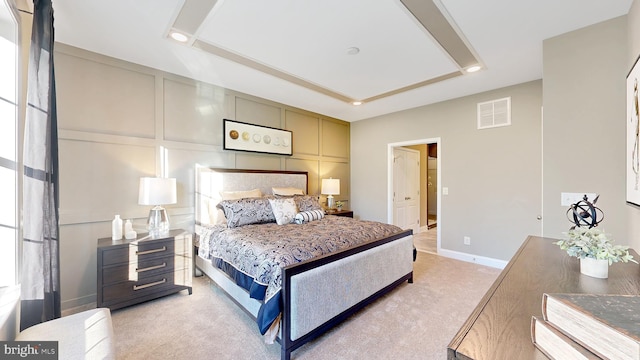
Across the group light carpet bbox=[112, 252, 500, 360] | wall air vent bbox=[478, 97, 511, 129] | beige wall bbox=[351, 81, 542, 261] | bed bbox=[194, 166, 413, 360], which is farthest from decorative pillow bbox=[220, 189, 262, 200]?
wall air vent bbox=[478, 97, 511, 129]

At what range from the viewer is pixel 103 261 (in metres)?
2.31

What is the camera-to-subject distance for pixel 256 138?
394 cm

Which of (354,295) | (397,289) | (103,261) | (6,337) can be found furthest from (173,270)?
(397,289)

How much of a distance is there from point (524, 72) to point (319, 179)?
347cm

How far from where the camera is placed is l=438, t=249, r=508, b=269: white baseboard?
364 cm

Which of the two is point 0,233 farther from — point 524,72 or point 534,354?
point 524,72

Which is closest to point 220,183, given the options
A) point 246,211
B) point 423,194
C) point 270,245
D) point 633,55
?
point 246,211

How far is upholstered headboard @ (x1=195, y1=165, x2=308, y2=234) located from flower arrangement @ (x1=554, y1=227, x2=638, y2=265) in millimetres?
3360

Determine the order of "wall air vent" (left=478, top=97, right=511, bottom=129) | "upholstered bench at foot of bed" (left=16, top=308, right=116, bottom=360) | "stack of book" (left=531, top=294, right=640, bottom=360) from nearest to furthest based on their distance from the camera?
"stack of book" (left=531, top=294, right=640, bottom=360) → "upholstered bench at foot of bed" (left=16, top=308, right=116, bottom=360) → "wall air vent" (left=478, top=97, right=511, bottom=129)

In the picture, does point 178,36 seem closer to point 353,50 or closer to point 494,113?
point 353,50

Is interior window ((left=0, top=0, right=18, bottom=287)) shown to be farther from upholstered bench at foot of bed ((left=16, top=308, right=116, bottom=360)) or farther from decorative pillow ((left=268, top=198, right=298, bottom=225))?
decorative pillow ((left=268, top=198, right=298, bottom=225))

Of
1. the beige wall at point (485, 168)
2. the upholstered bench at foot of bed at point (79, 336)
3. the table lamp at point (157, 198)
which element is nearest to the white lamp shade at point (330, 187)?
the beige wall at point (485, 168)

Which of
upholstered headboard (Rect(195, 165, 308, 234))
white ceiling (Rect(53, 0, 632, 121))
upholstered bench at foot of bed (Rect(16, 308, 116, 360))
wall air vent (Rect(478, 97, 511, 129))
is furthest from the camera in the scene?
wall air vent (Rect(478, 97, 511, 129))

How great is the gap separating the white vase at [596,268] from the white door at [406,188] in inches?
156
